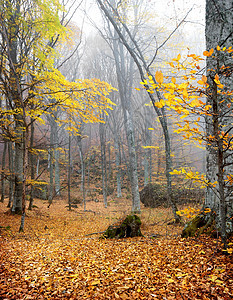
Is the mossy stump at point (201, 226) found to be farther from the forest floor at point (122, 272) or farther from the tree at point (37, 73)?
the tree at point (37, 73)

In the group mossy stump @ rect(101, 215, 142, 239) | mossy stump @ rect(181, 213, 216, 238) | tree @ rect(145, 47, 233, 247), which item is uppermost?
tree @ rect(145, 47, 233, 247)

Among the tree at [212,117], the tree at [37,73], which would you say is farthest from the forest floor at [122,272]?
the tree at [37,73]

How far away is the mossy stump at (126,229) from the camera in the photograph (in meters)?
4.02

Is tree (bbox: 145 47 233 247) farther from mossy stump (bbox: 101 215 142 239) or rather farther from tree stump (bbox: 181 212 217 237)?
mossy stump (bbox: 101 215 142 239)

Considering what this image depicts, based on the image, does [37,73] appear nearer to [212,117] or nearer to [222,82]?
[222,82]

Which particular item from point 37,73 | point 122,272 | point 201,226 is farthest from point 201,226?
point 37,73

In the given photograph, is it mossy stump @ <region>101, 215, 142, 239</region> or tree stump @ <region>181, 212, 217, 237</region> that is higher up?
tree stump @ <region>181, 212, 217, 237</region>

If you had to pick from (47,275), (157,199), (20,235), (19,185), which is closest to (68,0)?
(19,185)

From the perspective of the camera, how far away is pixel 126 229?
4090mm

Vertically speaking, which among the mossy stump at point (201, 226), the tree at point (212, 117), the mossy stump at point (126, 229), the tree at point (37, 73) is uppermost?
the tree at point (37, 73)

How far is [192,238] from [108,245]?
1561mm

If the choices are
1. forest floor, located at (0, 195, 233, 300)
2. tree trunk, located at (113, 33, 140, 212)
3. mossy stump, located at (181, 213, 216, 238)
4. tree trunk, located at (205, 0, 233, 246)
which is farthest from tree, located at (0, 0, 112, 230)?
mossy stump, located at (181, 213, 216, 238)

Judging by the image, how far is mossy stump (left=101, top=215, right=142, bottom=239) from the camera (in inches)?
158

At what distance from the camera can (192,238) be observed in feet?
9.54
